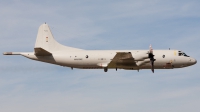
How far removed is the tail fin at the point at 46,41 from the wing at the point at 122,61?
6434mm

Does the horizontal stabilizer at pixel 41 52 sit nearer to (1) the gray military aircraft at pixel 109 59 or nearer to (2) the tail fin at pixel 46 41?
(1) the gray military aircraft at pixel 109 59

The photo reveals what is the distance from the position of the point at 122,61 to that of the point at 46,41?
10721 mm

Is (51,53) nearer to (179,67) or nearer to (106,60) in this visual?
(106,60)

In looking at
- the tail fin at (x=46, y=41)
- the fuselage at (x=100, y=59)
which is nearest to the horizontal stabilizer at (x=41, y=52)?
the fuselage at (x=100, y=59)

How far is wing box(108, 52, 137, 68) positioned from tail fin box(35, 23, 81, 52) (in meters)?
6.43

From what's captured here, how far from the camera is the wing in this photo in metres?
47.2

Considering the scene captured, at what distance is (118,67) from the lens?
50.3m

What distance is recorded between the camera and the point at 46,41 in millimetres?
53031

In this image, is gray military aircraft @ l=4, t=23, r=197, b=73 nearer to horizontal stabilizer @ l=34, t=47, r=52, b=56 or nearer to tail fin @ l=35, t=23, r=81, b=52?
horizontal stabilizer @ l=34, t=47, r=52, b=56

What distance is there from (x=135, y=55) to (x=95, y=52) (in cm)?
496

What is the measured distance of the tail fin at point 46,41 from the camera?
52.6 metres

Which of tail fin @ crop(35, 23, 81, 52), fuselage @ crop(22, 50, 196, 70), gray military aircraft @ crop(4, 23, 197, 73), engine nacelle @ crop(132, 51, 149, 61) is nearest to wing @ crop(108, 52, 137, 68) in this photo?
gray military aircraft @ crop(4, 23, 197, 73)

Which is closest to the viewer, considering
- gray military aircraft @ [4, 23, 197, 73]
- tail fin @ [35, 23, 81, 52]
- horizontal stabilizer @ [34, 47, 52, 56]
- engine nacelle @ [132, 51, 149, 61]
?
engine nacelle @ [132, 51, 149, 61]

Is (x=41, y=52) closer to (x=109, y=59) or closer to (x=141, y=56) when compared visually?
(x=109, y=59)
